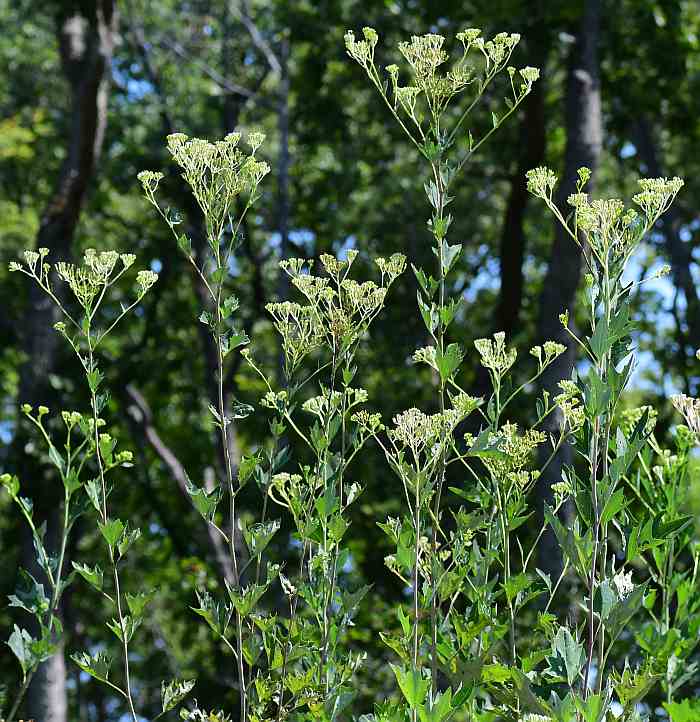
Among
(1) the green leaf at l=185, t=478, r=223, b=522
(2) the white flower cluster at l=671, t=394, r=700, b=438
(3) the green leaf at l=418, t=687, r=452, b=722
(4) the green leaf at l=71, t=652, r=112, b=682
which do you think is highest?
(2) the white flower cluster at l=671, t=394, r=700, b=438

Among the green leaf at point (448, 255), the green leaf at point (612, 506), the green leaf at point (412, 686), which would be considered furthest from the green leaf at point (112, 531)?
the green leaf at point (612, 506)

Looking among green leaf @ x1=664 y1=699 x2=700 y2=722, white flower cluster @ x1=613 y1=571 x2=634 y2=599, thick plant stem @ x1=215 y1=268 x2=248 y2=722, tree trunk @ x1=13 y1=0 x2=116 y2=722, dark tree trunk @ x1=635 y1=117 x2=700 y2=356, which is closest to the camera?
green leaf @ x1=664 y1=699 x2=700 y2=722

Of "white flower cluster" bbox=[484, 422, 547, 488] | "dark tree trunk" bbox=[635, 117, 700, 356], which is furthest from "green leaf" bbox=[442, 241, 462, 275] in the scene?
"dark tree trunk" bbox=[635, 117, 700, 356]

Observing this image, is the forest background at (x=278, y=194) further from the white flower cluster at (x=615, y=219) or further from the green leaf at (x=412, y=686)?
the green leaf at (x=412, y=686)

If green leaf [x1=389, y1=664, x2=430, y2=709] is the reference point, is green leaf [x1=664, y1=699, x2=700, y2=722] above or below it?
below

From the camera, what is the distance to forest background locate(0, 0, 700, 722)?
9.40m

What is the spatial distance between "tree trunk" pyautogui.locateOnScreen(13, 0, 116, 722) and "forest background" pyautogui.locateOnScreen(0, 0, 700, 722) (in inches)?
0.7

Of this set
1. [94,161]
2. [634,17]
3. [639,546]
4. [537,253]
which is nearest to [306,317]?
[639,546]

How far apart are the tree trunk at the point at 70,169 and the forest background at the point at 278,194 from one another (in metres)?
0.02

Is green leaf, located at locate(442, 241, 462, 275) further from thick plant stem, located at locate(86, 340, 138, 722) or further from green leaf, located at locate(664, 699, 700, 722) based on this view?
green leaf, located at locate(664, 699, 700, 722)

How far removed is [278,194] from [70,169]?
12.1 feet

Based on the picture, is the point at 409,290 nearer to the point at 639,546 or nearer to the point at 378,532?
the point at 378,532

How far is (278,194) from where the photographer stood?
12828 mm

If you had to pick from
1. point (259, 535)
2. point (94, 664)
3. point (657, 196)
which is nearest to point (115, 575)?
point (94, 664)
